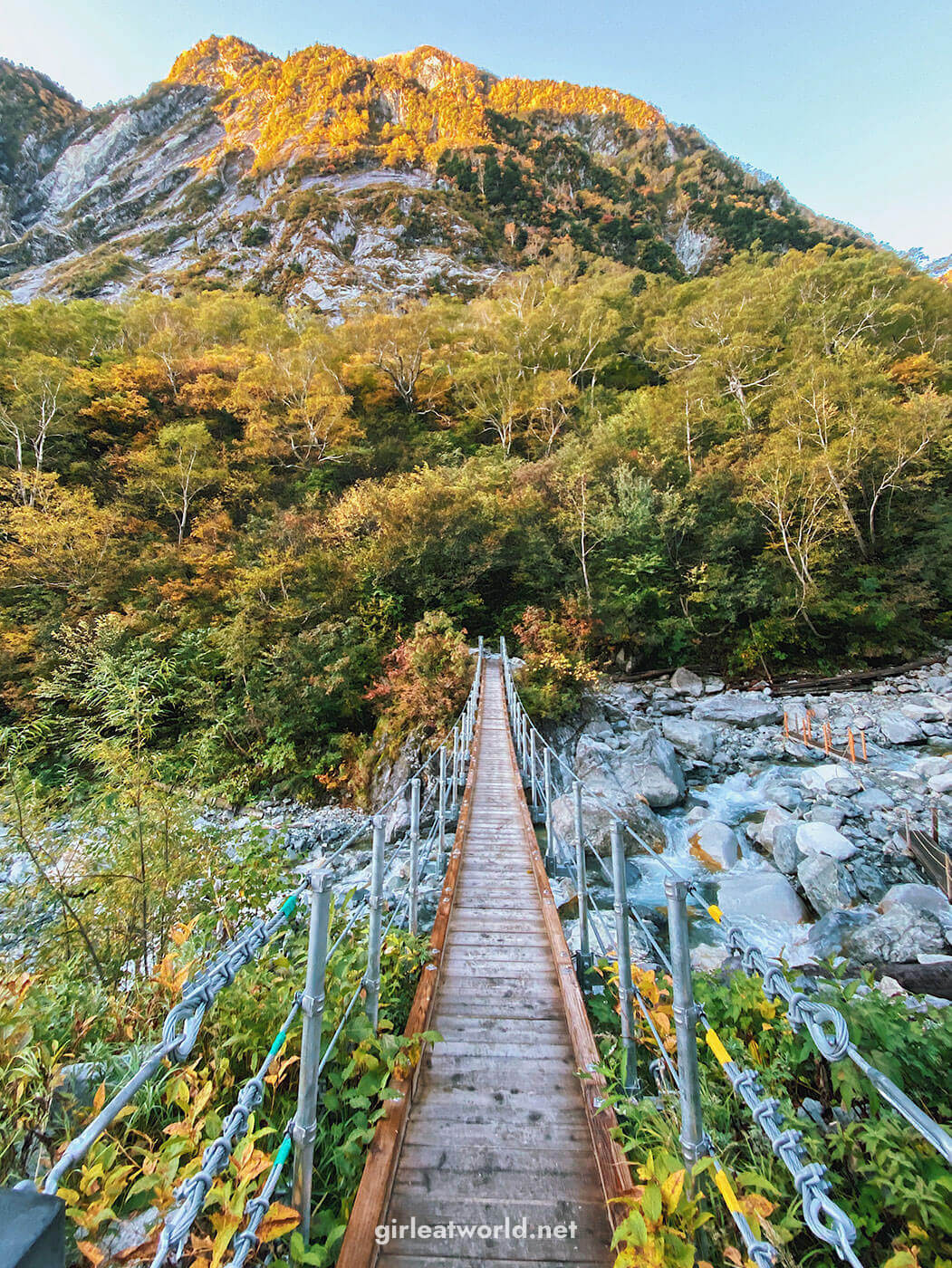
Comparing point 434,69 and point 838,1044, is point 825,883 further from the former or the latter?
point 434,69

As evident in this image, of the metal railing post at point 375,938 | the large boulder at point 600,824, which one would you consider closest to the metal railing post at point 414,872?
the metal railing post at point 375,938

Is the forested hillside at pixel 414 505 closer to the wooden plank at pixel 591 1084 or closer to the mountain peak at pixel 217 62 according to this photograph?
the wooden plank at pixel 591 1084

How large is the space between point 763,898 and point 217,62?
357 feet

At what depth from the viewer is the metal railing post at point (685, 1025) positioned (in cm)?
127

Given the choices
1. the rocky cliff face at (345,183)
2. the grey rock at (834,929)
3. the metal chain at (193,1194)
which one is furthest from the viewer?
the rocky cliff face at (345,183)

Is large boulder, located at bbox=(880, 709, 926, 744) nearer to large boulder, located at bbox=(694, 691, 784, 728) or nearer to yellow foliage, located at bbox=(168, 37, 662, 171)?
large boulder, located at bbox=(694, 691, 784, 728)

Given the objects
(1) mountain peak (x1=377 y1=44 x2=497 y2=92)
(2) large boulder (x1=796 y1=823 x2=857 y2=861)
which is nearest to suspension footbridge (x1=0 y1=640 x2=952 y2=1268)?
(2) large boulder (x1=796 y1=823 x2=857 y2=861)

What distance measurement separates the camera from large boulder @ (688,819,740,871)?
5.96 m

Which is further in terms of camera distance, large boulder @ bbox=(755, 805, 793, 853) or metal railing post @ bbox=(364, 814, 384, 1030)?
large boulder @ bbox=(755, 805, 793, 853)

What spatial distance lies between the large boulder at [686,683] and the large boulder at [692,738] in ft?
8.10

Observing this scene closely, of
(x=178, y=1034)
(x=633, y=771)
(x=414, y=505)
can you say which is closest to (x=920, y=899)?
(x=633, y=771)

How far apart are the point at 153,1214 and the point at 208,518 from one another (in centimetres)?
1355

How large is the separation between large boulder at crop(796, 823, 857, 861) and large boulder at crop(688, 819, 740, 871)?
73cm

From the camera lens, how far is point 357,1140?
158cm
